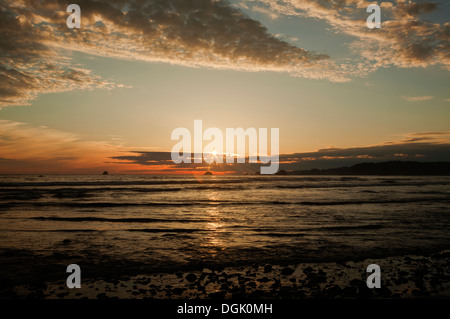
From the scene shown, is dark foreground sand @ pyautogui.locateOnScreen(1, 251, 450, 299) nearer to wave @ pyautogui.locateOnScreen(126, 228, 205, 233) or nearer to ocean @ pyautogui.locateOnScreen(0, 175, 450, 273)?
ocean @ pyautogui.locateOnScreen(0, 175, 450, 273)

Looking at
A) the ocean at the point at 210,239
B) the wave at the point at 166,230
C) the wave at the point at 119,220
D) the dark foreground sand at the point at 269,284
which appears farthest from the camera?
the wave at the point at 119,220

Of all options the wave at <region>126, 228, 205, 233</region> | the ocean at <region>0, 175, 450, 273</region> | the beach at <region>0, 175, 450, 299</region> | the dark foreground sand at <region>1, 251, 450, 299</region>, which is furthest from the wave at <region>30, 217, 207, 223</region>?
the dark foreground sand at <region>1, 251, 450, 299</region>

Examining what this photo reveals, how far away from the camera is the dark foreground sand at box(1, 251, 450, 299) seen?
8.01 metres

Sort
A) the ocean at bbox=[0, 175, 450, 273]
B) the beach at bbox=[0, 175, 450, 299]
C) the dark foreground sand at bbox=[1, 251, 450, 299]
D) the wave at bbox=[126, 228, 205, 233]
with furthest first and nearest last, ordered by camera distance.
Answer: the wave at bbox=[126, 228, 205, 233]
the ocean at bbox=[0, 175, 450, 273]
the beach at bbox=[0, 175, 450, 299]
the dark foreground sand at bbox=[1, 251, 450, 299]

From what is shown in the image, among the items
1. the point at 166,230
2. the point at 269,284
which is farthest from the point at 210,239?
the point at 269,284

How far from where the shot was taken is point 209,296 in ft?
25.9

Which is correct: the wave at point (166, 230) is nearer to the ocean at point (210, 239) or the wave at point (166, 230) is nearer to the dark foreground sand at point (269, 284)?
the ocean at point (210, 239)

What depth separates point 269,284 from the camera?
879cm

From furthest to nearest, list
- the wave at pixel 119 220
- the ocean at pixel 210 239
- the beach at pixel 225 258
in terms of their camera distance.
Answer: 1. the wave at pixel 119 220
2. the ocean at pixel 210 239
3. the beach at pixel 225 258

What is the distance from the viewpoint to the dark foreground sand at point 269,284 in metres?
8.01

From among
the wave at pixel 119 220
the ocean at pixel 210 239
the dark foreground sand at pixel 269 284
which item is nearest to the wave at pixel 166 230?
the ocean at pixel 210 239

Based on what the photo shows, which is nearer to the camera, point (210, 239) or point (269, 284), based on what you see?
point (269, 284)

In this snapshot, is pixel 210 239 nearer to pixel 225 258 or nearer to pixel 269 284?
pixel 225 258
